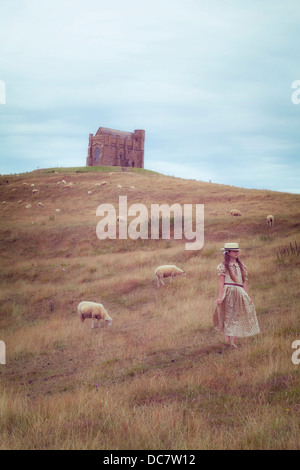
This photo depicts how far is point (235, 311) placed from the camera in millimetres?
7465

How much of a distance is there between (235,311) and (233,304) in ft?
0.52

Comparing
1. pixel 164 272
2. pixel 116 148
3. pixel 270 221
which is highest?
pixel 116 148

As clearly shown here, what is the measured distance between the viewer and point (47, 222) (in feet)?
102

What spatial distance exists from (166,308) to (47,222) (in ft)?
71.9

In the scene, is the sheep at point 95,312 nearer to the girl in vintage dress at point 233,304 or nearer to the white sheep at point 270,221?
the girl in vintage dress at point 233,304

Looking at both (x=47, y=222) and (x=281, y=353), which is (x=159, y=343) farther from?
(x=47, y=222)

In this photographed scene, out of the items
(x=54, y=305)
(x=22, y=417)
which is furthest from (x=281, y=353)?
(x=54, y=305)

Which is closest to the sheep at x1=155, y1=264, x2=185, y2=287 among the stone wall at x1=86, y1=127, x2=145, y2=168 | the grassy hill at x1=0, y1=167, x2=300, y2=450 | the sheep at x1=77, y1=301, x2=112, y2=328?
the grassy hill at x1=0, y1=167, x2=300, y2=450

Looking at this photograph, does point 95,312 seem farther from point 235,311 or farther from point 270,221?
point 270,221

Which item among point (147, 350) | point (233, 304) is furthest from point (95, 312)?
point (233, 304)

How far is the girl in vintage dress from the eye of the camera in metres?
7.38

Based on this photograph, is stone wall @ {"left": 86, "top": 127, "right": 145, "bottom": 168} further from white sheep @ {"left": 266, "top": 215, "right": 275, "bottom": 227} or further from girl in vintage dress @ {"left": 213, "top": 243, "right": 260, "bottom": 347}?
girl in vintage dress @ {"left": 213, "top": 243, "right": 260, "bottom": 347}

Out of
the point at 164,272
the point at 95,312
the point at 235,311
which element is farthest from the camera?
the point at 164,272
